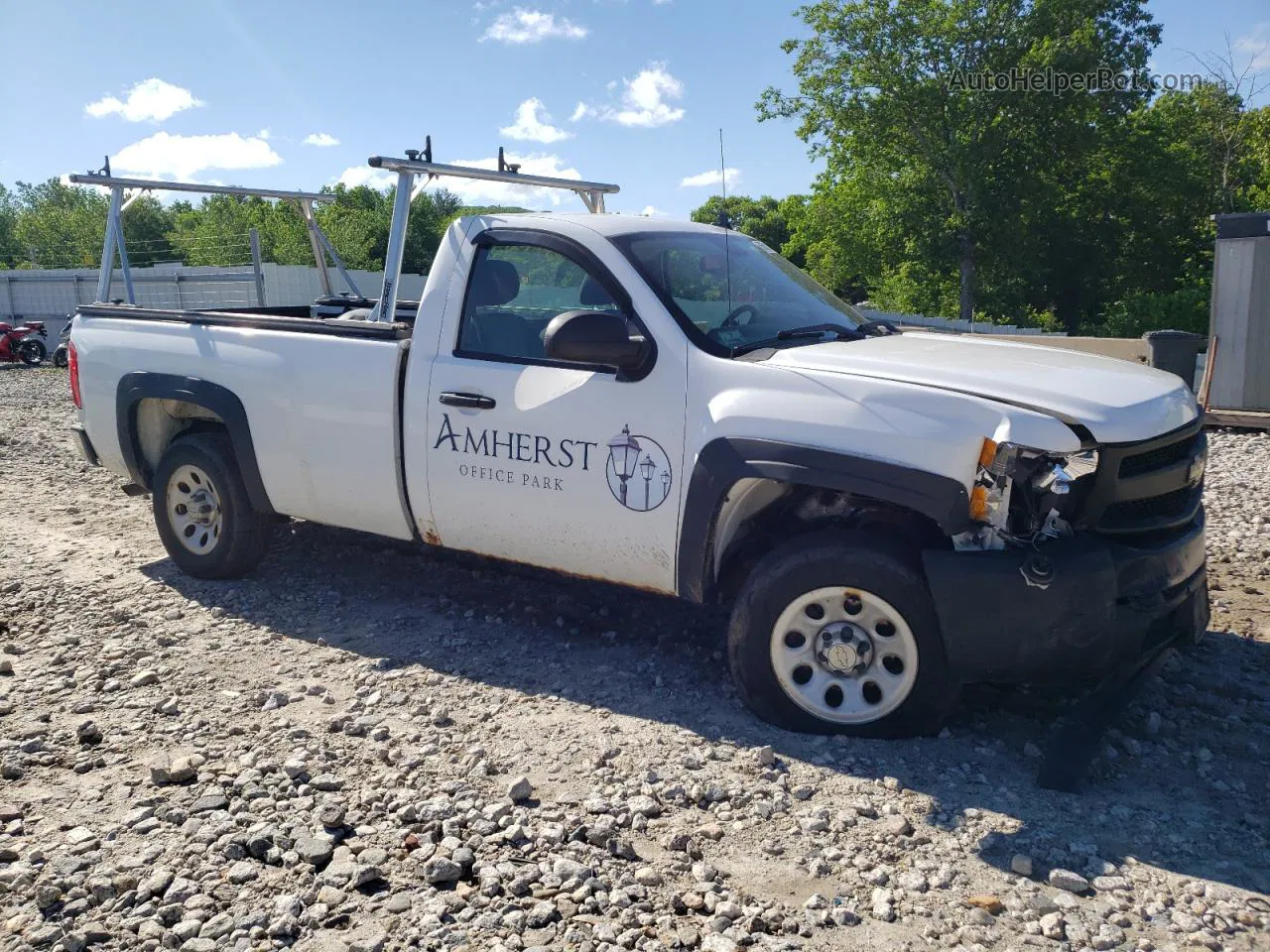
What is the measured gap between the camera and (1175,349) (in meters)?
13.4

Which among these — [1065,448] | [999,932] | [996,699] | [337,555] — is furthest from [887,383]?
[337,555]

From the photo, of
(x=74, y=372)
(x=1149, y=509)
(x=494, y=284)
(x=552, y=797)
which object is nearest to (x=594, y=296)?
(x=494, y=284)

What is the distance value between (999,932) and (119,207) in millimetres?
6694

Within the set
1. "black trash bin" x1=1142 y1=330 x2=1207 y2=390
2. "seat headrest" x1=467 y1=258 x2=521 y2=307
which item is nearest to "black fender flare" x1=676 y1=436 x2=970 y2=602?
"seat headrest" x1=467 y1=258 x2=521 y2=307

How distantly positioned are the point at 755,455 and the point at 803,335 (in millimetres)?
827

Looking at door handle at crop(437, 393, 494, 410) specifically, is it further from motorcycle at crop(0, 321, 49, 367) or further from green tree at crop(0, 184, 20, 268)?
green tree at crop(0, 184, 20, 268)

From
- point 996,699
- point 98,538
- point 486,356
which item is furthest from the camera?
point 98,538

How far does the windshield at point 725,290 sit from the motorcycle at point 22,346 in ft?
75.6

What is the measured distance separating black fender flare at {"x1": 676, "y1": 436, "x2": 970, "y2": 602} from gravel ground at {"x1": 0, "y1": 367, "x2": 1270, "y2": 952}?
0.66 m

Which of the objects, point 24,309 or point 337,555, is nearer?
point 337,555

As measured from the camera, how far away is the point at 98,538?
740cm

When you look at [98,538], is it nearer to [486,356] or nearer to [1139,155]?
[486,356]

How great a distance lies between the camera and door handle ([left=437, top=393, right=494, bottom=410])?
15.9ft

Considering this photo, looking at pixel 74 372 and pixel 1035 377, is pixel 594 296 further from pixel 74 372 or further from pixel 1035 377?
pixel 74 372
